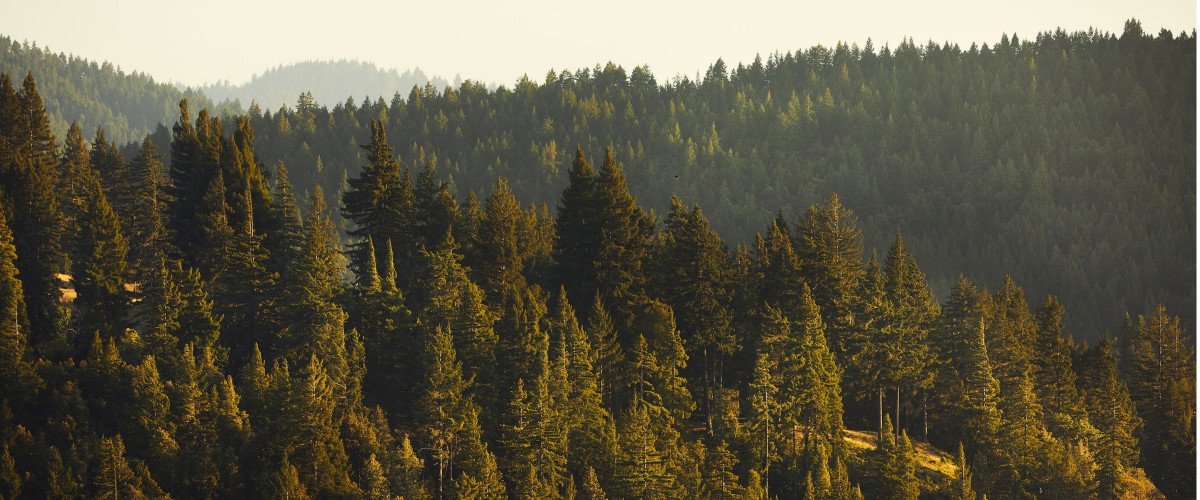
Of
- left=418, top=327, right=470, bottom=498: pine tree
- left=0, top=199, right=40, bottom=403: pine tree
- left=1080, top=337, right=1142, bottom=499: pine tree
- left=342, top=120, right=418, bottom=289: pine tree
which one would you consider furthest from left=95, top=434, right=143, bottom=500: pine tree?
left=1080, top=337, right=1142, bottom=499: pine tree

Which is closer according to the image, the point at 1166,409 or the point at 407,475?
the point at 407,475

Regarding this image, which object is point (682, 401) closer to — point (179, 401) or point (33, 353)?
point (179, 401)

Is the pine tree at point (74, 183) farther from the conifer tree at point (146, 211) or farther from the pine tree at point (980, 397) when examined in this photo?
the pine tree at point (980, 397)

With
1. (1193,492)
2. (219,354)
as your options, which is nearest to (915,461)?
(1193,492)

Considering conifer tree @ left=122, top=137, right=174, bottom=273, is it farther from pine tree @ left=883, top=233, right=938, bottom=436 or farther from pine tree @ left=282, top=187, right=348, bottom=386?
pine tree @ left=883, top=233, right=938, bottom=436

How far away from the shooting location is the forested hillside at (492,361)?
194 feet

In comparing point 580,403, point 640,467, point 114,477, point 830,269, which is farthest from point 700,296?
point 114,477

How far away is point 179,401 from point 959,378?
46189mm

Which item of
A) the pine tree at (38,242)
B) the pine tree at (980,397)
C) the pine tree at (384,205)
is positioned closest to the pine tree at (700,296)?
the pine tree at (980,397)

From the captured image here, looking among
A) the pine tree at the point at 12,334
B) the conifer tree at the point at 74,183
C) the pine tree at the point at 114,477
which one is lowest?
the pine tree at the point at 114,477

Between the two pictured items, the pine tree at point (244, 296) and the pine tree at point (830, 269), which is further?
the pine tree at point (830, 269)

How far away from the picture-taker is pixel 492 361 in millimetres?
66688

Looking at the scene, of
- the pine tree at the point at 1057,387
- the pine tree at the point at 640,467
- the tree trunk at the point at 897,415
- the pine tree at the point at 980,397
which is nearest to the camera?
the pine tree at the point at 640,467

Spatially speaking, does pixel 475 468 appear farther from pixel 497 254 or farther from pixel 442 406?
pixel 497 254
